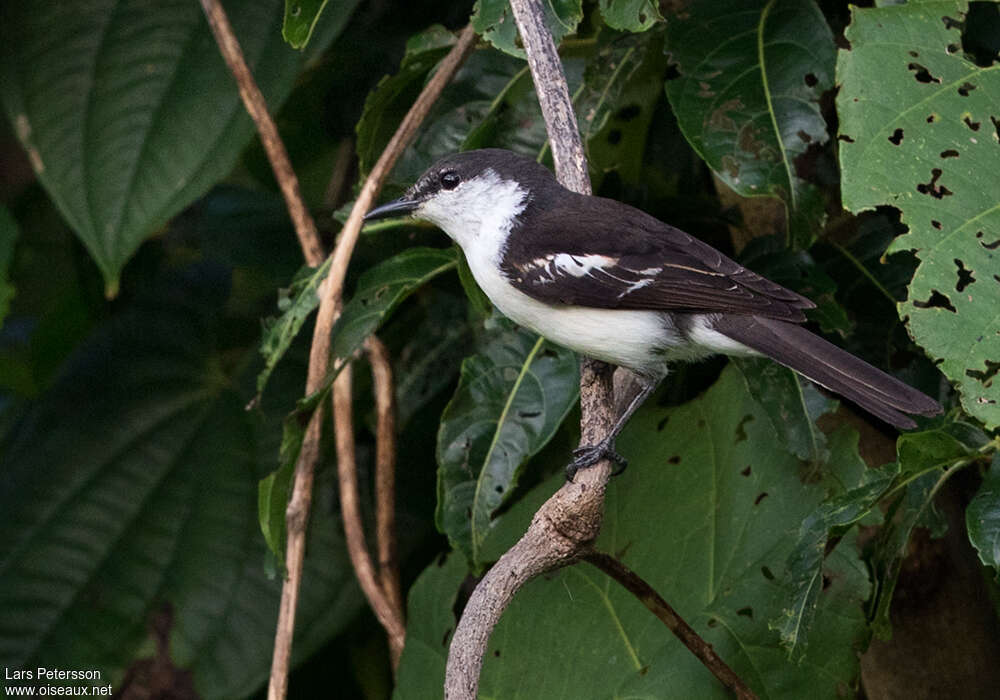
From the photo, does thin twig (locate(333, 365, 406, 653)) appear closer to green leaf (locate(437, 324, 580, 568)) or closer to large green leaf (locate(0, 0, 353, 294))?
green leaf (locate(437, 324, 580, 568))

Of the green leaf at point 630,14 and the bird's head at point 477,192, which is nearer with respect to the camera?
the green leaf at point 630,14

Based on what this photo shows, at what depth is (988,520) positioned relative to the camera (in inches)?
69.4

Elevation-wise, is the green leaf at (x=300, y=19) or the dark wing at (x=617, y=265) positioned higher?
the green leaf at (x=300, y=19)

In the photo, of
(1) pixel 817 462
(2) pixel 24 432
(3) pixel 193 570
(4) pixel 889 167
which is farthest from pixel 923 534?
(2) pixel 24 432

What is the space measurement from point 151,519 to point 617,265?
5.51 feet

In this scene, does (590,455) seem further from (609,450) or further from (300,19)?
(300,19)

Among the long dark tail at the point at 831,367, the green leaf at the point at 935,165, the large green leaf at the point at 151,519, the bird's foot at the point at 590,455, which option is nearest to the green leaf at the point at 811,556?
the long dark tail at the point at 831,367

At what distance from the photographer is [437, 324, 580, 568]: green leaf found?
221 centimetres

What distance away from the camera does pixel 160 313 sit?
3400 mm

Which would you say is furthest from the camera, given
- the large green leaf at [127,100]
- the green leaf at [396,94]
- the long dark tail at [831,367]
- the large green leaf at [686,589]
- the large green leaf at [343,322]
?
the large green leaf at [127,100]

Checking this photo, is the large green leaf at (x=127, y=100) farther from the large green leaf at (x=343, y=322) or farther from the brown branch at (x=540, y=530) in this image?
the brown branch at (x=540, y=530)

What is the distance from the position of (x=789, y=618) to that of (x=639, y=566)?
473 millimetres

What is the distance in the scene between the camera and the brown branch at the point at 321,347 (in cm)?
231

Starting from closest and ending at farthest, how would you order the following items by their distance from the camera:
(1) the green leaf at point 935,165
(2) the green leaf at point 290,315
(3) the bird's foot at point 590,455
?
(1) the green leaf at point 935,165 → (3) the bird's foot at point 590,455 → (2) the green leaf at point 290,315
